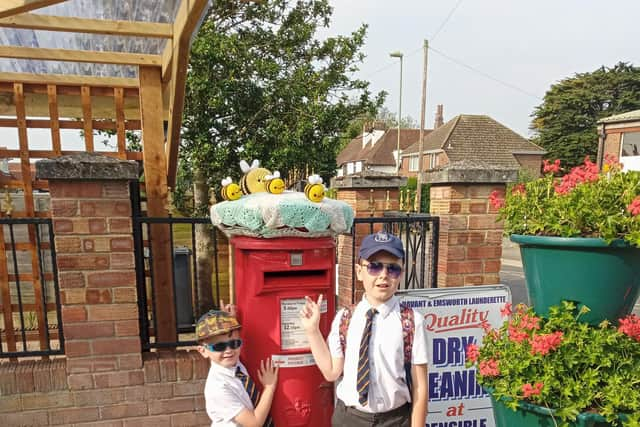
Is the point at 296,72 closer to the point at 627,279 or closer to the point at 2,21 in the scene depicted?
the point at 2,21

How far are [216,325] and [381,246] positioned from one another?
0.89 meters

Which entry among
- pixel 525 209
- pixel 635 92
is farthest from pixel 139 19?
pixel 635 92

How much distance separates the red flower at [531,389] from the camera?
57.3 inches

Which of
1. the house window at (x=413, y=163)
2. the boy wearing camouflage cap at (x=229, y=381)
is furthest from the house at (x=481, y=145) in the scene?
the boy wearing camouflage cap at (x=229, y=381)

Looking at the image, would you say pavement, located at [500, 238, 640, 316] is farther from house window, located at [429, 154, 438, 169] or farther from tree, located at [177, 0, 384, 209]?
house window, located at [429, 154, 438, 169]

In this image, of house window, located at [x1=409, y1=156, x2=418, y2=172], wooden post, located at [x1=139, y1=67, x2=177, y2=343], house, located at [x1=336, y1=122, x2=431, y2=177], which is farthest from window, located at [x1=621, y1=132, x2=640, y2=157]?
wooden post, located at [x1=139, y1=67, x2=177, y2=343]

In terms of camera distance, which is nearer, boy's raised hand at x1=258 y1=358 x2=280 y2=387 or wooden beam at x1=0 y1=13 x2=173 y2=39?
boy's raised hand at x1=258 y1=358 x2=280 y2=387

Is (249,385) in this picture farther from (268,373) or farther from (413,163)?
(413,163)

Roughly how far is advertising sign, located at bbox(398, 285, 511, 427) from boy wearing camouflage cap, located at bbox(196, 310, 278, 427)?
43.0 inches

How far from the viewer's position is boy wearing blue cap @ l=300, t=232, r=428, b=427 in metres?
1.62

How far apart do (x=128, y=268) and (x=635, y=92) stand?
4357 cm

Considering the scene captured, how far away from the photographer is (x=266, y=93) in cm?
641

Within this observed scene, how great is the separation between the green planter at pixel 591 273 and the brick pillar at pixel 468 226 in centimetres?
121

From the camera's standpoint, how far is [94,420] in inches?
95.4
